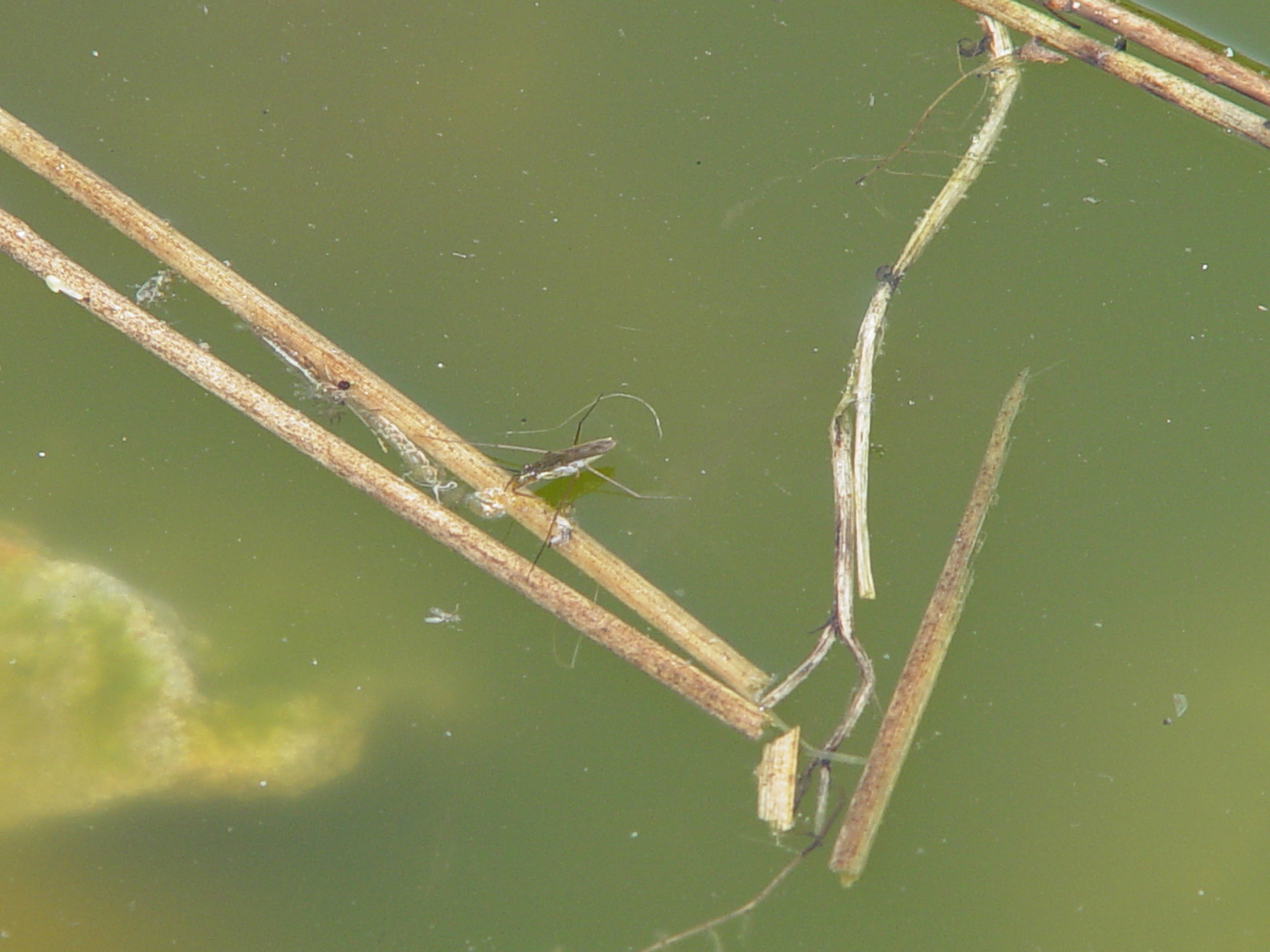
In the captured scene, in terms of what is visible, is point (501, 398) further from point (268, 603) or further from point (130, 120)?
point (130, 120)

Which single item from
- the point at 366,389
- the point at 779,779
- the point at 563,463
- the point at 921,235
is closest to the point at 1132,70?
the point at 921,235

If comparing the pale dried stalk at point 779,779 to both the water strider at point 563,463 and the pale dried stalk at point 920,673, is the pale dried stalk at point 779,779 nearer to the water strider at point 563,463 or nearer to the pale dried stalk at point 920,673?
the pale dried stalk at point 920,673

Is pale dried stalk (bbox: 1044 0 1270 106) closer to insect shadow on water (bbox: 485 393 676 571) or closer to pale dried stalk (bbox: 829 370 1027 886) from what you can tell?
pale dried stalk (bbox: 829 370 1027 886)

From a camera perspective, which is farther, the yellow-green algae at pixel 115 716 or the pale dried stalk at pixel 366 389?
the yellow-green algae at pixel 115 716

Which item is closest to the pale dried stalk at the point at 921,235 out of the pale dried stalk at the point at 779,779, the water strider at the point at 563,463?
the pale dried stalk at the point at 779,779

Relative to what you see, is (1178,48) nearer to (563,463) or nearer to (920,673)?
(920,673)

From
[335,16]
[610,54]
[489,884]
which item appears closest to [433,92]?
[335,16]

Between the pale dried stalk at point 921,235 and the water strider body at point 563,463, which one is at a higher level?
the pale dried stalk at point 921,235
